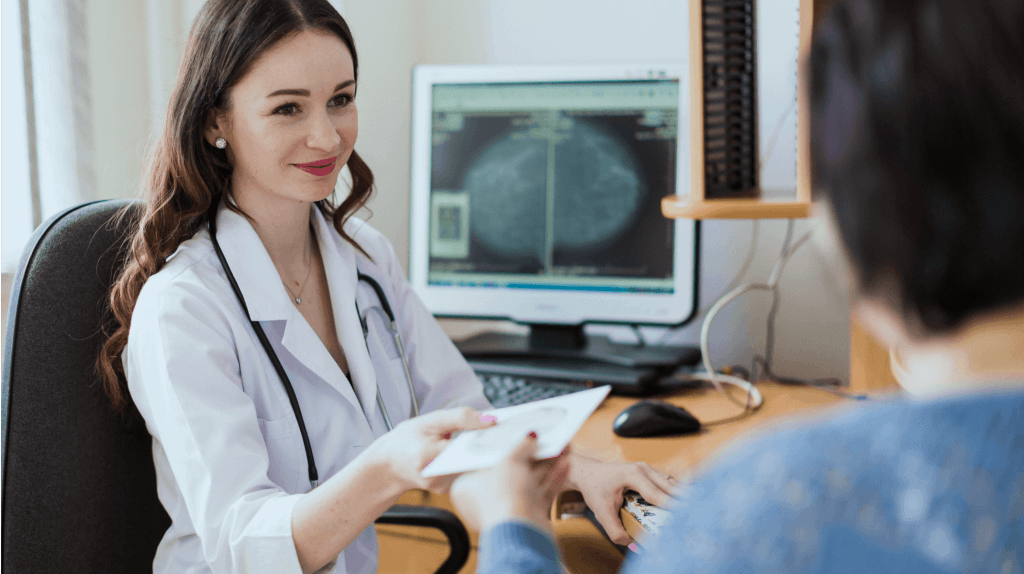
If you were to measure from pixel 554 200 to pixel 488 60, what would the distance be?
462 mm

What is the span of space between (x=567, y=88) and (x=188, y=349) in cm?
89

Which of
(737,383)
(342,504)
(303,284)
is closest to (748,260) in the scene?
(737,383)

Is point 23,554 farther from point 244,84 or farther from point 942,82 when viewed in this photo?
point 942,82

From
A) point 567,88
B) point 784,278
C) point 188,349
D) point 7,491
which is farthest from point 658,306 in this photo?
point 7,491

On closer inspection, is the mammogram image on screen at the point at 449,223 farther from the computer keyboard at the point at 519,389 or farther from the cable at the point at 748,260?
the cable at the point at 748,260

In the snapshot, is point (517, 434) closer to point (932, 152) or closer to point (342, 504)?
point (342, 504)

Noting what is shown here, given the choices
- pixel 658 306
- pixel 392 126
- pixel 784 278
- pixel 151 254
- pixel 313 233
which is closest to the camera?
pixel 151 254

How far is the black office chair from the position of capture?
82 centimetres

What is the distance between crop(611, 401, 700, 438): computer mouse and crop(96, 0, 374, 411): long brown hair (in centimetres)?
66

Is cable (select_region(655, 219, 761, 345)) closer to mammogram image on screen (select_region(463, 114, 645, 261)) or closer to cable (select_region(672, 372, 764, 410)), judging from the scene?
cable (select_region(672, 372, 764, 410))

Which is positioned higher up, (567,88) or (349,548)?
(567,88)

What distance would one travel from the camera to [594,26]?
167 centimetres

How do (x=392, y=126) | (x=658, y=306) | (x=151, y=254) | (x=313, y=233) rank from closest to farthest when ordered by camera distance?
(x=151, y=254) → (x=313, y=233) → (x=658, y=306) → (x=392, y=126)

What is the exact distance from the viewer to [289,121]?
40.9 inches
